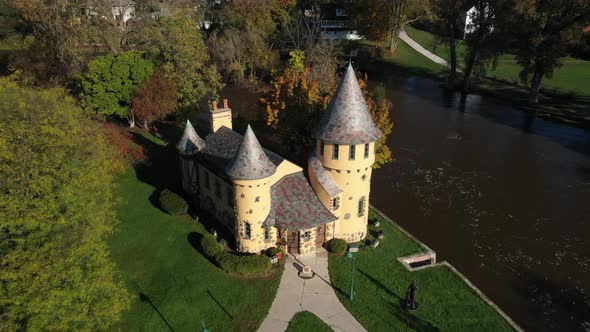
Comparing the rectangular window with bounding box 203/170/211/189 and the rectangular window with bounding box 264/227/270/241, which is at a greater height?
the rectangular window with bounding box 203/170/211/189

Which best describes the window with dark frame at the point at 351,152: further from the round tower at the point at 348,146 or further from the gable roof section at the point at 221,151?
the gable roof section at the point at 221,151

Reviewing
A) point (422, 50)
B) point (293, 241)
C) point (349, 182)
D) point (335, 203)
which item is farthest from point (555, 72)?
point (293, 241)

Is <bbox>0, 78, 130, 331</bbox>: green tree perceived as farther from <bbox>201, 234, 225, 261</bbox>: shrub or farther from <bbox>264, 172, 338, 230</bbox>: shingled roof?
<bbox>264, 172, 338, 230</bbox>: shingled roof

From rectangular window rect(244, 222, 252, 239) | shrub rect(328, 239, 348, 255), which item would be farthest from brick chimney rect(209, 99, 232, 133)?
shrub rect(328, 239, 348, 255)

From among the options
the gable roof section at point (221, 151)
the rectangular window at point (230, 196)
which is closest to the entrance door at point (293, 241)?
the rectangular window at point (230, 196)

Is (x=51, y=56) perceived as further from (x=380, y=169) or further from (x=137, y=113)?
(x=380, y=169)
